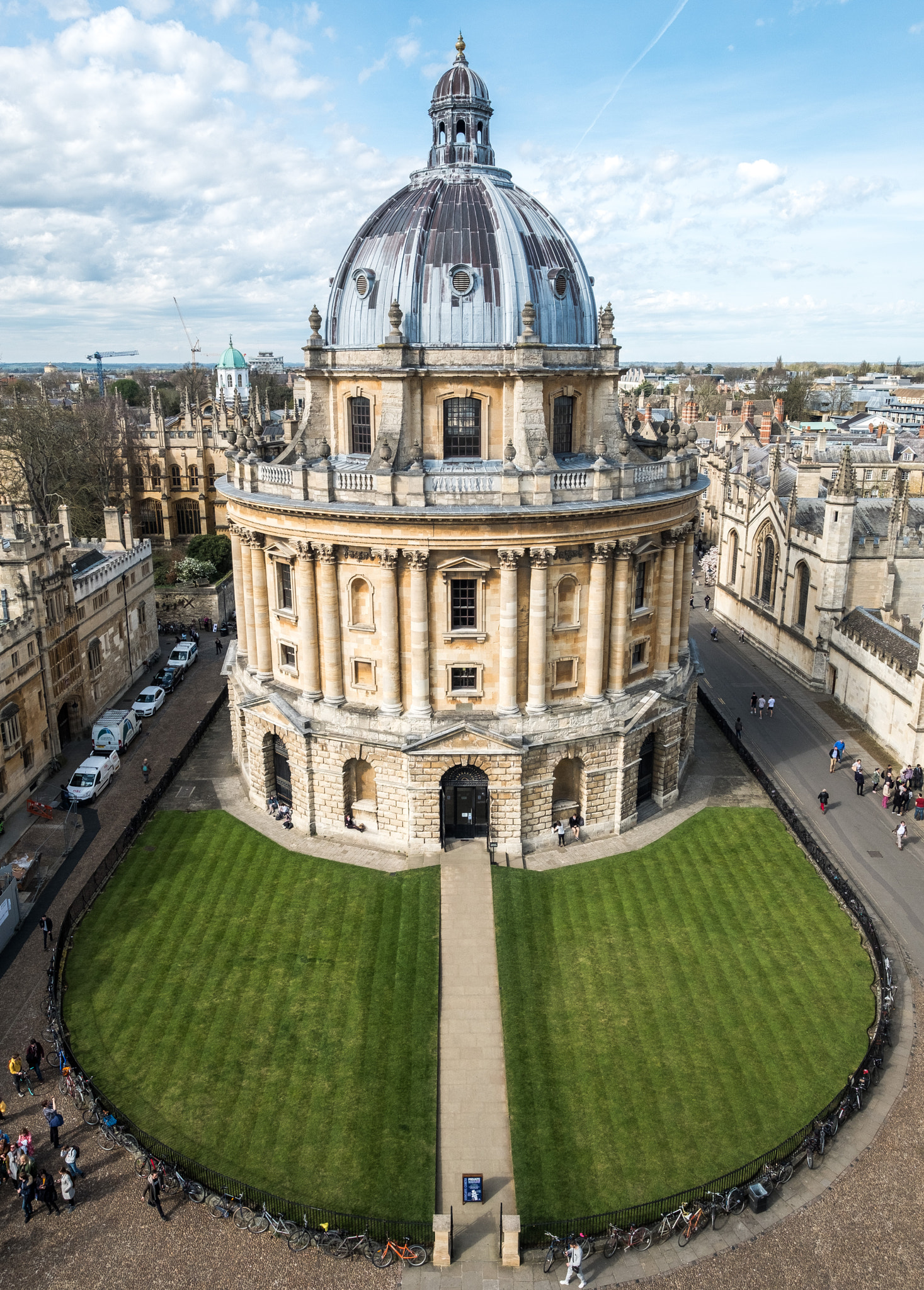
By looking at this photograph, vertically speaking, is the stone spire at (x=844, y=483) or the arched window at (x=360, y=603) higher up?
the stone spire at (x=844, y=483)

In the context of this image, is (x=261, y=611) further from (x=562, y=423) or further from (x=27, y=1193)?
(x=27, y=1193)

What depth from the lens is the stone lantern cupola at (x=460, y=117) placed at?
4116cm

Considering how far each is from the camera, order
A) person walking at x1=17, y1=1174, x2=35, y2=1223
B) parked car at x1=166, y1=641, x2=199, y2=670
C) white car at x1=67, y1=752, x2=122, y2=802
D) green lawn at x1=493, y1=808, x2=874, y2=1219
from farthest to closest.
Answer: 1. parked car at x1=166, y1=641, x2=199, y2=670
2. white car at x1=67, y1=752, x2=122, y2=802
3. green lawn at x1=493, y1=808, x2=874, y2=1219
4. person walking at x1=17, y1=1174, x2=35, y2=1223

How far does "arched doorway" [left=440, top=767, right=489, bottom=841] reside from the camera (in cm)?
3728

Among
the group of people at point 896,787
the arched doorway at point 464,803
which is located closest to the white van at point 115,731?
the arched doorway at point 464,803

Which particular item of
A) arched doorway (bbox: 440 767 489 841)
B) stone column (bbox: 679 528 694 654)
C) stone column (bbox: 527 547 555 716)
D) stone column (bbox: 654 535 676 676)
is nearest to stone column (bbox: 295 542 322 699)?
arched doorway (bbox: 440 767 489 841)

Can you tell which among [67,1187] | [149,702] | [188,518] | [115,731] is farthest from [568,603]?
[188,518]

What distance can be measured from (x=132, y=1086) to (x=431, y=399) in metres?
27.0

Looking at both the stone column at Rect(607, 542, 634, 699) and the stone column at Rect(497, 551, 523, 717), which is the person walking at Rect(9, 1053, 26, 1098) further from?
the stone column at Rect(607, 542, 634, 699)

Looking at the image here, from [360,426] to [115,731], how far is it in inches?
885

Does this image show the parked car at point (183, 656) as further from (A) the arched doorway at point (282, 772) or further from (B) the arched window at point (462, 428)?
(B) the arched window at point (462, 428)

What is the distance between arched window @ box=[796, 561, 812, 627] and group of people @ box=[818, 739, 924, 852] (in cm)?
1640

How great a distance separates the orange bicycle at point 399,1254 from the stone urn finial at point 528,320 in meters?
30.5

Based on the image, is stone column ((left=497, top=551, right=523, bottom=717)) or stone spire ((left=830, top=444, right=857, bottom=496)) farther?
stone spire ((left=830, top=444, right=857, bottom=496))
